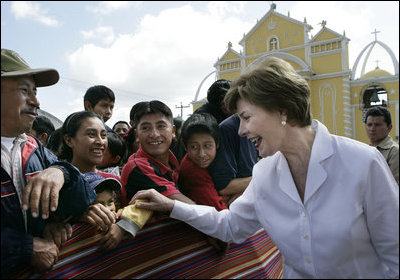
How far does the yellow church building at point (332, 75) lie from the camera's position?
23188 mm

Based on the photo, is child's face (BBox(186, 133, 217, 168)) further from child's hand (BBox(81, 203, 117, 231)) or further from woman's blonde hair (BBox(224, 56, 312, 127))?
child's hand (BBox(81, 203, 117, 231))

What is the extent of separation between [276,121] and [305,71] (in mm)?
23932

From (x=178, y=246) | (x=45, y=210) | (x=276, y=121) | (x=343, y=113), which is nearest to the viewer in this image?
(x=45, y=210)

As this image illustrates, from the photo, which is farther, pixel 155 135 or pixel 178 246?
pixel 155 135

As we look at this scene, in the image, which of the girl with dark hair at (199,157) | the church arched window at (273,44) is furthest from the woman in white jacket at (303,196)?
the church arched window at (273,44)

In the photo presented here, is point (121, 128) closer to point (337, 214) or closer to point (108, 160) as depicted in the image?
point (108, 160)

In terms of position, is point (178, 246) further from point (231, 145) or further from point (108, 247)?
point (231, 145)

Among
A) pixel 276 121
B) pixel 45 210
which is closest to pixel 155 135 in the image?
pixel 276 121

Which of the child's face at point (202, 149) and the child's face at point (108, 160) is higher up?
the child's face at point (202, 149)

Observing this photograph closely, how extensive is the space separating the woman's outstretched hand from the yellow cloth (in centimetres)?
4

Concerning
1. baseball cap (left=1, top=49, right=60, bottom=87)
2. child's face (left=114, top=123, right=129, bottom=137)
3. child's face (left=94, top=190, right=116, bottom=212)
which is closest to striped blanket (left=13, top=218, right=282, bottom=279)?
child's face (left=94, top=190, right=116, bottom=212)

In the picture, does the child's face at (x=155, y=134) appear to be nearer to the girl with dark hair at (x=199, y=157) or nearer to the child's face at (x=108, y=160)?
the girl with dark hair at (x=199, y=157)

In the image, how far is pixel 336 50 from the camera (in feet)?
80.6

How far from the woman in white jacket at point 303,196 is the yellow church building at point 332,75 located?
69.1 feet
